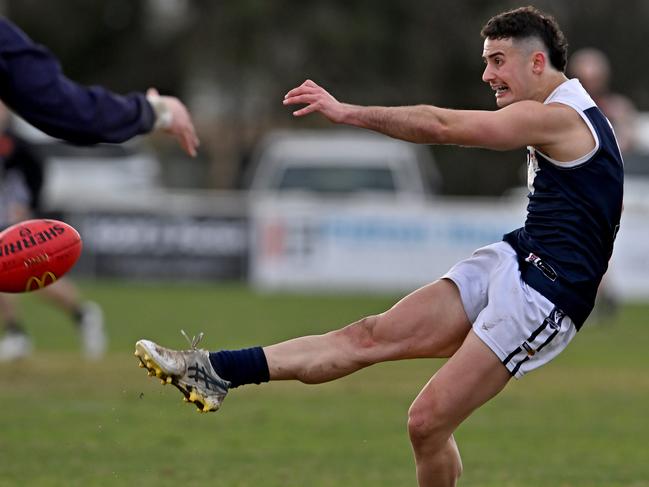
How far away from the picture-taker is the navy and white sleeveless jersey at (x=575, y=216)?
236 inches

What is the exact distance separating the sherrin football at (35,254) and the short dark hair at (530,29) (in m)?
2.05

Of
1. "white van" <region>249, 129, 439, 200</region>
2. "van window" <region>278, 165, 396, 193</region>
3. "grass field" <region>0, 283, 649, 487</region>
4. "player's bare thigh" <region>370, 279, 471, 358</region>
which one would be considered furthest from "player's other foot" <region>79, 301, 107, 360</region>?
"van window" <region>278, 165, 396, 193</region>

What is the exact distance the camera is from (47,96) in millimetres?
5820

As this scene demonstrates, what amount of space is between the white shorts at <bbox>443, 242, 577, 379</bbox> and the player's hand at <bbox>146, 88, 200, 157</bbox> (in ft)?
5.25

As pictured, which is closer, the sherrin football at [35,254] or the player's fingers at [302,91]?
the player's fingers at [302,91]

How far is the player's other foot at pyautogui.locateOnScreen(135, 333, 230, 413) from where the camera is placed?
5.96 meters

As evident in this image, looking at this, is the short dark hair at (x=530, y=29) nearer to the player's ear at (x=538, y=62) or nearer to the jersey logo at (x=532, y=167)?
the player's ear at (x=538, y=62)

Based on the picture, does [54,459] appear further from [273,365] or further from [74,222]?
[74,222]

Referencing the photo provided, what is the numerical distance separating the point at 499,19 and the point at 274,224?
16.3 m

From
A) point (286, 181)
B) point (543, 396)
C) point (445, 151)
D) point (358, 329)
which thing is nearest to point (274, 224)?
point (286, 181)

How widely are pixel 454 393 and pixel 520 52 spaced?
4.68 ft

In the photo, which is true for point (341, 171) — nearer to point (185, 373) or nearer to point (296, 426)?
point (296, 426)

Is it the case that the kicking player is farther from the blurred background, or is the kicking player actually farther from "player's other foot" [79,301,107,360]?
the blurred background

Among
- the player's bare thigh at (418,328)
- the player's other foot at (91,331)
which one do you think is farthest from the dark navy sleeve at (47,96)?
the player's other foot at (91,331)
